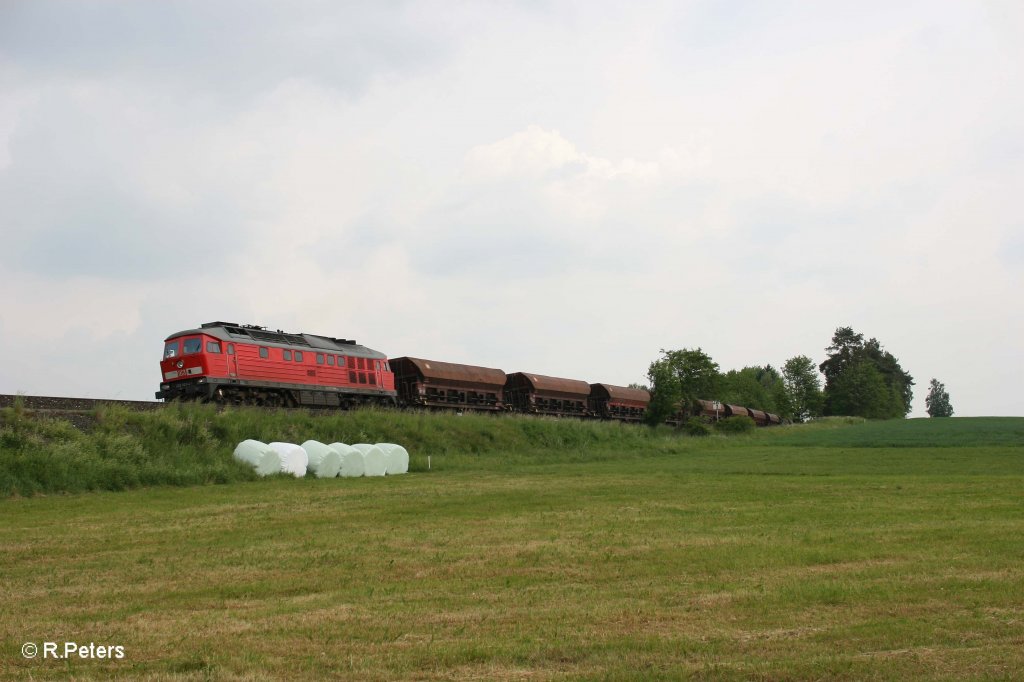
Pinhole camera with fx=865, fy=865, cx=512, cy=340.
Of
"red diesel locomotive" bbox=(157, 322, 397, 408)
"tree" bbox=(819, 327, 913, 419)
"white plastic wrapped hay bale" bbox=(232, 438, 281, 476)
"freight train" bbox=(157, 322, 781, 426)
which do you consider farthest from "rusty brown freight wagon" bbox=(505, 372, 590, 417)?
"tree" bbox=(819, 327, 913, 419)

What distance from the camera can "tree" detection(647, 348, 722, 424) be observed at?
72.5 meters

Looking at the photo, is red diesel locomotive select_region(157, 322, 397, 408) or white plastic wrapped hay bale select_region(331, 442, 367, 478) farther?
red diesel locomotive select_region(157, 322, 397, 408)

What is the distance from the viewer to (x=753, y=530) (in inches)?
602

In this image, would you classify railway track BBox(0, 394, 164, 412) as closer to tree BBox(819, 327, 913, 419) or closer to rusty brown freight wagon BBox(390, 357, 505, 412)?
rusty brown freight wagon BBox(390, 357, 505, 412)

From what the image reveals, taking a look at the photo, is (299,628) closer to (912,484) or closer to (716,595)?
(716,595)

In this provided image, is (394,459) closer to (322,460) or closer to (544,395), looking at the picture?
(322,460)

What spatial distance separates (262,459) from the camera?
28.3m

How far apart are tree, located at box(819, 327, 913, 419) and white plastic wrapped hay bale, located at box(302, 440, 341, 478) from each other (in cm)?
12101

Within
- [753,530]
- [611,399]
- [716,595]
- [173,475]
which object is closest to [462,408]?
[611,399]

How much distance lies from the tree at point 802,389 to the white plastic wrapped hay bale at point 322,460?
107 metres

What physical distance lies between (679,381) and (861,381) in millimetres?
76384

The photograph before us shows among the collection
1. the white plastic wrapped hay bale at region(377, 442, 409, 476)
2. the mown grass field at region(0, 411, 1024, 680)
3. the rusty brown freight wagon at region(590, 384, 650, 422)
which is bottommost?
the mown grass field at region(0, 411, 1024, 680)

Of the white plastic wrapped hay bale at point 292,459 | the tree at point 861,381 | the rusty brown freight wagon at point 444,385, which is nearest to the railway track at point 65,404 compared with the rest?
the white plastic wrapped hay bale at point 292,459

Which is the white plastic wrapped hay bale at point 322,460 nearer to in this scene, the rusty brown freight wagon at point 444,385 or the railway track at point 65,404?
the railway track at point 65,404
